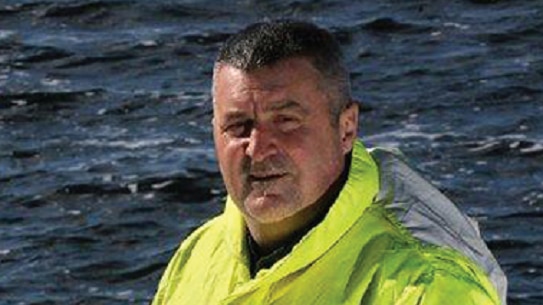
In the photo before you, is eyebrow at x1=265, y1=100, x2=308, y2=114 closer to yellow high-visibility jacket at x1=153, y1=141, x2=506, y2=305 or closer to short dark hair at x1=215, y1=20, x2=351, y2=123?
short dark hair at x1=215, y1=20, x2=351, y2=123

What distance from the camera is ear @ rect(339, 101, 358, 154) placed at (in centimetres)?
354

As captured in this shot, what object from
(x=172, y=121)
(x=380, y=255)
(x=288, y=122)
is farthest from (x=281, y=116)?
(x=172, y=121)

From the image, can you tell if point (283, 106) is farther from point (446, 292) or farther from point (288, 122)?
point (446, 292)

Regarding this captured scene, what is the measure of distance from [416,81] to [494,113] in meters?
1.03

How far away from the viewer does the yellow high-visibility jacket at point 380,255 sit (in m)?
3.45

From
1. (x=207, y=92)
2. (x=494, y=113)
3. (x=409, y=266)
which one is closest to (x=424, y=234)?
(x=409, y=266)

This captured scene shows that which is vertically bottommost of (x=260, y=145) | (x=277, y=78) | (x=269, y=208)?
(x=269, y=208)

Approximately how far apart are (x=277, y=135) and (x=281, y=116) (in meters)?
0.04

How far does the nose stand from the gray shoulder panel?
10.1 inches

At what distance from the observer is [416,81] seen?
16109 millimetres

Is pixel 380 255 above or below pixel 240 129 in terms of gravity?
below

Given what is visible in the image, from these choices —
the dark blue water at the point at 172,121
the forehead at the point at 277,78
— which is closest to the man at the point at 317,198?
the forehead at the point at 277,78

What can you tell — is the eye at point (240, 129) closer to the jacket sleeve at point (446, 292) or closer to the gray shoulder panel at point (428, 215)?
the gray shoulder panel at point (428, 215)

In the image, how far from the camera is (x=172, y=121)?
15.7 meters
